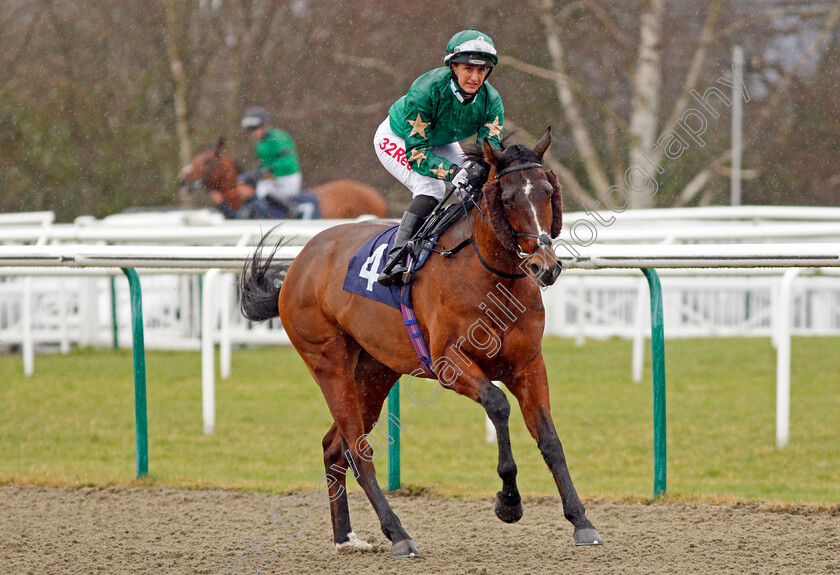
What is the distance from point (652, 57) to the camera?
14.1m

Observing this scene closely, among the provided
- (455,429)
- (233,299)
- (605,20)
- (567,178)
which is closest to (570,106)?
(567,178)

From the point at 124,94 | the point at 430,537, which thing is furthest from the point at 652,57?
the point at 430,537

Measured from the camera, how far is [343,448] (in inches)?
179

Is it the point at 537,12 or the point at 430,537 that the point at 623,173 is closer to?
the point at 537,12

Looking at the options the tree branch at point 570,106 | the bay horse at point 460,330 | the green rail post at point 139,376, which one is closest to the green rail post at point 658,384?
the bay horse at point 460,330

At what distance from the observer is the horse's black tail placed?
5.04 m

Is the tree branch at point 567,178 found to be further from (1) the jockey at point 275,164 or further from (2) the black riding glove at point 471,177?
(2) the black riding glove at point 471,177

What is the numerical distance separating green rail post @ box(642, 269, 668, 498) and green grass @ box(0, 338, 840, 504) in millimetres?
198

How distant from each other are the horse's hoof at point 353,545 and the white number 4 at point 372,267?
3.53 ft

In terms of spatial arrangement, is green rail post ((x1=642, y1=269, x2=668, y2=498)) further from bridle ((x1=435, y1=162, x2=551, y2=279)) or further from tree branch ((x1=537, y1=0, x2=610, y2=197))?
tree branch ((x1=537, y1=0, x2=610, y2=197))

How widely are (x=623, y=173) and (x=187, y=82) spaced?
23.9 ft

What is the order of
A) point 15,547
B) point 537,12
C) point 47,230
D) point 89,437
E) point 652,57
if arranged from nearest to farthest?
point 15,547 → point 89,437 → point 47,230 → point 652,57 → point 537,12

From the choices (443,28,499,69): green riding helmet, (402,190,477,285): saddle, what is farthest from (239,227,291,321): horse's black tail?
(443,28,499,69): green riding helmet

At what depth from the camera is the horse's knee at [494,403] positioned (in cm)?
370
